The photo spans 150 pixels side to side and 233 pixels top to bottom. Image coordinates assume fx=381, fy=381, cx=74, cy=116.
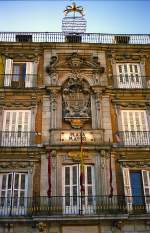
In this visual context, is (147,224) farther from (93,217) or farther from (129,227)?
(93,217)

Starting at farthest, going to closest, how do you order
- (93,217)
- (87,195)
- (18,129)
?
(18,129)
(87,195)
(93,217)

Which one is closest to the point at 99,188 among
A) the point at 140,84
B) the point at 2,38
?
the point at 140,84

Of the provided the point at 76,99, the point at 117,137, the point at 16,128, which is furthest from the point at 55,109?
the point at 117,137

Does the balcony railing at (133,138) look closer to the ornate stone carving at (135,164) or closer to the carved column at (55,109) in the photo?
the ornate stone carving at (135,164)

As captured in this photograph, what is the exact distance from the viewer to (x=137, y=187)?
18516 millimetres

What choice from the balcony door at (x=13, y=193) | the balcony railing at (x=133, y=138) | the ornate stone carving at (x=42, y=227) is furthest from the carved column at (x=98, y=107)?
the ornate stone carving at (x=42, y=227)

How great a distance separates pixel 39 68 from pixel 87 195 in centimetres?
Answer: 805

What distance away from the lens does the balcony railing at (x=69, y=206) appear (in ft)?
56.0

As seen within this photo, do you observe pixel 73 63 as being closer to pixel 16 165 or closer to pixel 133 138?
pixel 133 138

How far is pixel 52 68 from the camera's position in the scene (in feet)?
70.4

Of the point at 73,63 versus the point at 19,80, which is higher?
the point at 73,63

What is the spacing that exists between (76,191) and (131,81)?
24.4ft

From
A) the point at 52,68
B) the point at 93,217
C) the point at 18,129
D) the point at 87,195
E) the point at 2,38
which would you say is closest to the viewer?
the point at 93,217

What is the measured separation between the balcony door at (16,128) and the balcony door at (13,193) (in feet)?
5.73
